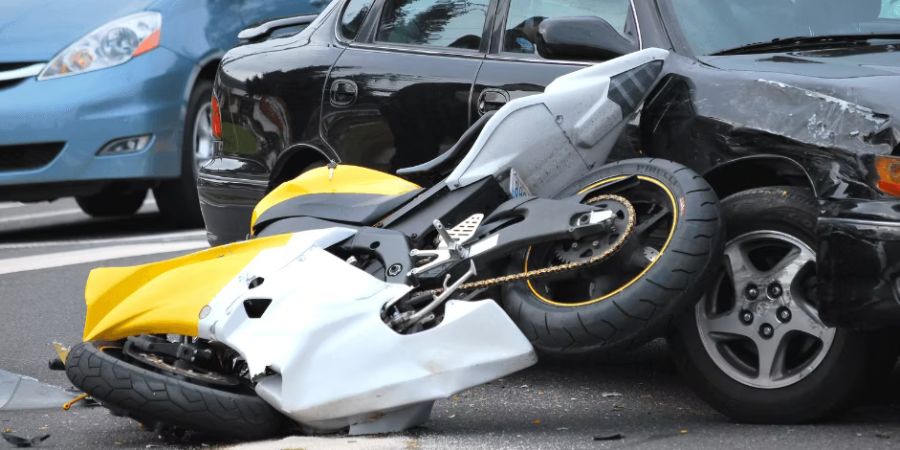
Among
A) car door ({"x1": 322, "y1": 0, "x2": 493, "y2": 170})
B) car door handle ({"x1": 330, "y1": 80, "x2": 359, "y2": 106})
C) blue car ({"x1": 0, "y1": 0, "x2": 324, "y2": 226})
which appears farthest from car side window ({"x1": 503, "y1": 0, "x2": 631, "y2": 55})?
blue car ({"x1": 0, "y1": 0, "x2": 324, "y2": 226})

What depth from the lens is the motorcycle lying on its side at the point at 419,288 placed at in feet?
16.4

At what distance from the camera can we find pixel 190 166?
1138cm

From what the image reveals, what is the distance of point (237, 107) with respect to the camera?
768 centimetres

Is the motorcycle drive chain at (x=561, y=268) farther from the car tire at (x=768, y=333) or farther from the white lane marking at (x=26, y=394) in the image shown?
the white lane marking at (x=26, y=394)

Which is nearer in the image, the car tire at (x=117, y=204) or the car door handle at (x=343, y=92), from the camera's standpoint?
the car door handle at (x=343, y=92)

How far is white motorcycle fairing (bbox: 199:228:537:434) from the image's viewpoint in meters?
4.95

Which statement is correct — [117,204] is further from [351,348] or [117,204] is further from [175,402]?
[351,348]

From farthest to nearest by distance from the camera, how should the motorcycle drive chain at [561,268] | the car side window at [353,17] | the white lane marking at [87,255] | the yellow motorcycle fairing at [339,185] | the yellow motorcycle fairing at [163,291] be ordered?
1. the white lane marking at [87,255]
2. the car side window at [353,17]
3. the yellow motorcycle fairing at [339,185]
4. the yellow motorcycle fairing at [163,291]
5. the motorcycle drive chain at [561,268]

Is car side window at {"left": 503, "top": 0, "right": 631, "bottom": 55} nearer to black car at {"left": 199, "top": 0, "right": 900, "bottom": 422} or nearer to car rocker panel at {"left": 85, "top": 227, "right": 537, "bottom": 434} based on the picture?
black car at {"left": 199, "top": 0, "right": 900, "bottom": 422}

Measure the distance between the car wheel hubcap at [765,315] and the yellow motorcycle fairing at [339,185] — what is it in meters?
1.20

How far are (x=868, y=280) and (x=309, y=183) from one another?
2.15 meters

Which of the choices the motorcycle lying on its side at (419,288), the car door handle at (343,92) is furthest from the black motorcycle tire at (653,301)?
the car door handle at (343,92)

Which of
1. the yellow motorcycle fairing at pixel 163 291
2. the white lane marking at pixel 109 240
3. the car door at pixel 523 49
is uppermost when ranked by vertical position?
the car door at pixel 523 49

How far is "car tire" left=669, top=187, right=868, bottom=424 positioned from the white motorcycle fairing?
2.14ft
